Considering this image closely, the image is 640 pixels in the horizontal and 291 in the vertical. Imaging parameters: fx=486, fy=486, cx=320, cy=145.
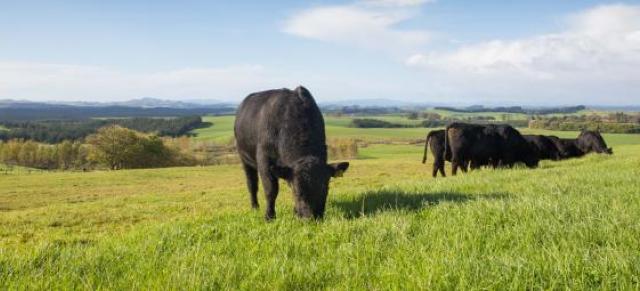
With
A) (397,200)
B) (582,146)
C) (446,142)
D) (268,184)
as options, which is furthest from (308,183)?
(582,146)

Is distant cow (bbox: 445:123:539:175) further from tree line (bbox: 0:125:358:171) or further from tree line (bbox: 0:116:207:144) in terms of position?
tree line (bbox: 0:116:207:144)

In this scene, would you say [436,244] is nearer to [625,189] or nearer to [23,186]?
[625,189]

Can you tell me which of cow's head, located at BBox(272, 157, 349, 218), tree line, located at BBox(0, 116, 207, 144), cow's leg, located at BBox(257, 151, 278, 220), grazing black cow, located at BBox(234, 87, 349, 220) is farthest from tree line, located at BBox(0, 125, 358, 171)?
cow's head, located at BBox(272, 157, 349, 218)

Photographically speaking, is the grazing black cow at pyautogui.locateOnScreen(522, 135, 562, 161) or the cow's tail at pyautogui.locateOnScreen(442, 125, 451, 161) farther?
the grazing black cow at pyautogui.locateOnScreen(522, 135, 562, 161)

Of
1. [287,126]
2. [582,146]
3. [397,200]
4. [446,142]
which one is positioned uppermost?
[287,126]

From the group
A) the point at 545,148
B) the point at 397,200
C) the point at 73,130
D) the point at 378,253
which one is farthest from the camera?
the point at 73,130

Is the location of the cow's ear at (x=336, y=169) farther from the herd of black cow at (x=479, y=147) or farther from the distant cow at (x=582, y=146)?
the distant cow at (x=582, y=146)

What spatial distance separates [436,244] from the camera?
4930 millimetres

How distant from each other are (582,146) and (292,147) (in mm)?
28736

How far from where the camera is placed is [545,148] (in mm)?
29609

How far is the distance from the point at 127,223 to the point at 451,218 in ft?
32.8

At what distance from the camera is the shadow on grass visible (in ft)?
27.0

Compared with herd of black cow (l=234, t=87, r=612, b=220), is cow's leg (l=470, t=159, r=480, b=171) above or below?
below

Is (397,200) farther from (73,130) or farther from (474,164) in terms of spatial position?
(73,130)
